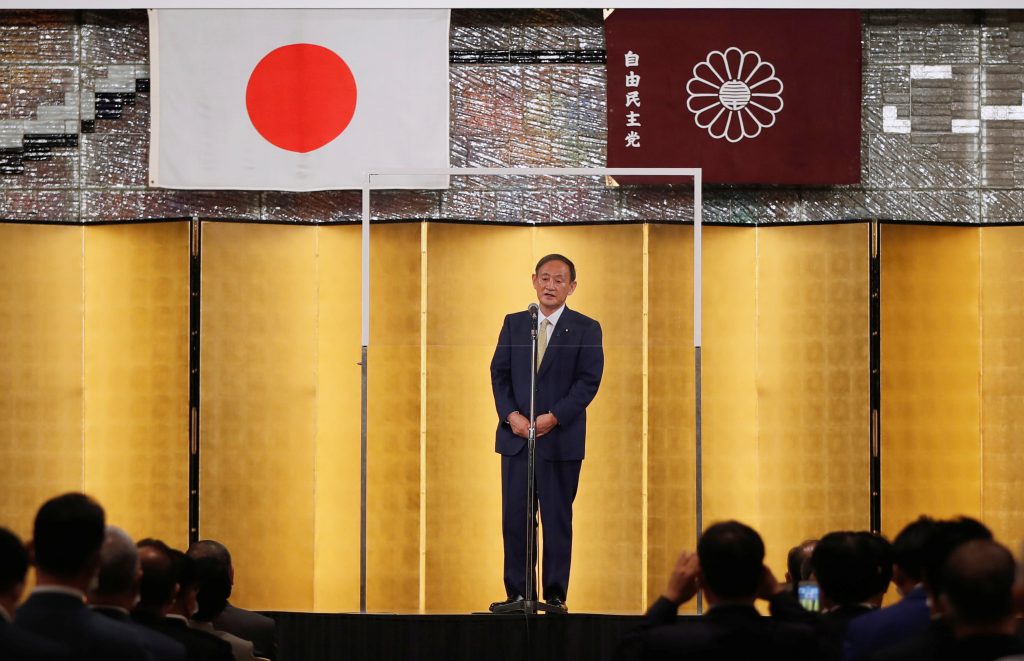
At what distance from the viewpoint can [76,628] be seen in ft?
8.55

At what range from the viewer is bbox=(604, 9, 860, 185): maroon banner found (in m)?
7.24

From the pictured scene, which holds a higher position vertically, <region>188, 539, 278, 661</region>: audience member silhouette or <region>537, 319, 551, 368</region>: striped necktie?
<region>537, 319, 551, 368</region>: striped necktie

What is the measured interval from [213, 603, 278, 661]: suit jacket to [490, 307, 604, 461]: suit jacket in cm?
202

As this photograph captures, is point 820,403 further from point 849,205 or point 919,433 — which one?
point 849,205

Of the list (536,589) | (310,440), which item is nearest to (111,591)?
(536,589)

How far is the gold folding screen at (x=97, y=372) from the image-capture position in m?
7.25

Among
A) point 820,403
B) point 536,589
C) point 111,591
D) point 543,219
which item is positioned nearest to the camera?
point 111,591

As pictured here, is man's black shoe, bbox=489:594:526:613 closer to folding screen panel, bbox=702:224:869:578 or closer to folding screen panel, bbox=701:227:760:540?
folding screen panel, bbox=702:224:869:578

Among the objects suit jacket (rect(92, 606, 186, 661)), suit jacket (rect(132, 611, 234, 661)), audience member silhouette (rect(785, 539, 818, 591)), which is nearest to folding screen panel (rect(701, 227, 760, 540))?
audience member silhouette (rect(785, 539, 818, 591))

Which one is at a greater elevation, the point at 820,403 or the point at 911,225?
the point at 911,225

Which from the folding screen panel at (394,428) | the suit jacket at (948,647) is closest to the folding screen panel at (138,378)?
the folding screen panel at (394,428)

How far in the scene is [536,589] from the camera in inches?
233

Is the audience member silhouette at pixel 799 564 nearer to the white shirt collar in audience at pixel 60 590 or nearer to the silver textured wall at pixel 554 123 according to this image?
the white shirt collar in audience at pixel 60 590

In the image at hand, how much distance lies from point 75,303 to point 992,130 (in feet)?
16.0
